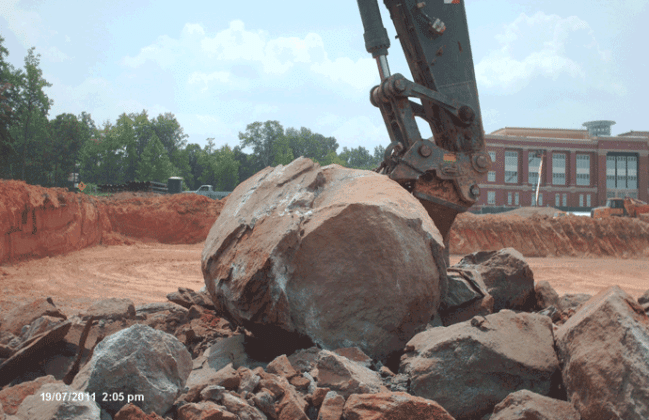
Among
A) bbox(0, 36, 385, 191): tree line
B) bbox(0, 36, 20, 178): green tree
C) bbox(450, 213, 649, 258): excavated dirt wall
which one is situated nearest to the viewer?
bbox(450, 213, 649, 258): excavated dirt wall

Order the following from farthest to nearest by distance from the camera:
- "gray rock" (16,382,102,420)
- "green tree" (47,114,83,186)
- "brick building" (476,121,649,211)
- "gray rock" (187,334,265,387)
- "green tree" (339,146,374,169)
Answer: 1. "green tree" (339,146,374,169)
2. "brick building" (476,121,649,211)
3. "green tree" (47,114,83,186)
4. "gray rock" (187,334,265,387)
5. "gray rock" (16,382,102,420)

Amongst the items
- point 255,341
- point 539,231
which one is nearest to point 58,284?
point 255,341

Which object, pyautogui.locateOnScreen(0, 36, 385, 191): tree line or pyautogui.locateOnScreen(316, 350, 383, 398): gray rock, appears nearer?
pyautogui.locateOnScreen(316, 350, 383, 398): gray rock

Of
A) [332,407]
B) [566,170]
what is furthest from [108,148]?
[332,407]

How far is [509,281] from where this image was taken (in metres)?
5.40

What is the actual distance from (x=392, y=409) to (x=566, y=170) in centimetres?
6105

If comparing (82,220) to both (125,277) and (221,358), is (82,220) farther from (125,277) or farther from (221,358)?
(221,358)

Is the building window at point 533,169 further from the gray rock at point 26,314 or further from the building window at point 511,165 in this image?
the gray rock at point 26,314

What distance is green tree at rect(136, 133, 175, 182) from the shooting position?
53219 millimetres

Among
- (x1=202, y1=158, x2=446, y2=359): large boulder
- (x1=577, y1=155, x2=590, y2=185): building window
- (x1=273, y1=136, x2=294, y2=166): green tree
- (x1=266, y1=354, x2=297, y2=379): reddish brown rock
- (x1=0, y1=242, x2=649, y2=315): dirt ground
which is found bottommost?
(x1=0, y1=242, x2=649, y2=315): dirt ground

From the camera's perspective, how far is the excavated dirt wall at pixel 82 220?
13.2 m

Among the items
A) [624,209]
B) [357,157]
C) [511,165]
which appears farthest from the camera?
[357,157]

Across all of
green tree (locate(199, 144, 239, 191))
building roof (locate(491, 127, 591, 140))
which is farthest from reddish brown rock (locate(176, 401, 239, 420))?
building roof (locate(491, 127, 591, 140))

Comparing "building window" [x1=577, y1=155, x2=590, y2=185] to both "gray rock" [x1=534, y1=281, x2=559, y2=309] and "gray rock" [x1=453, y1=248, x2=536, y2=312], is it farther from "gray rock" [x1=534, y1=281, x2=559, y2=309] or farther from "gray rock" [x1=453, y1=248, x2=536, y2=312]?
"gray rock" [x1=453, y1=248, x2=536, y2=312]
